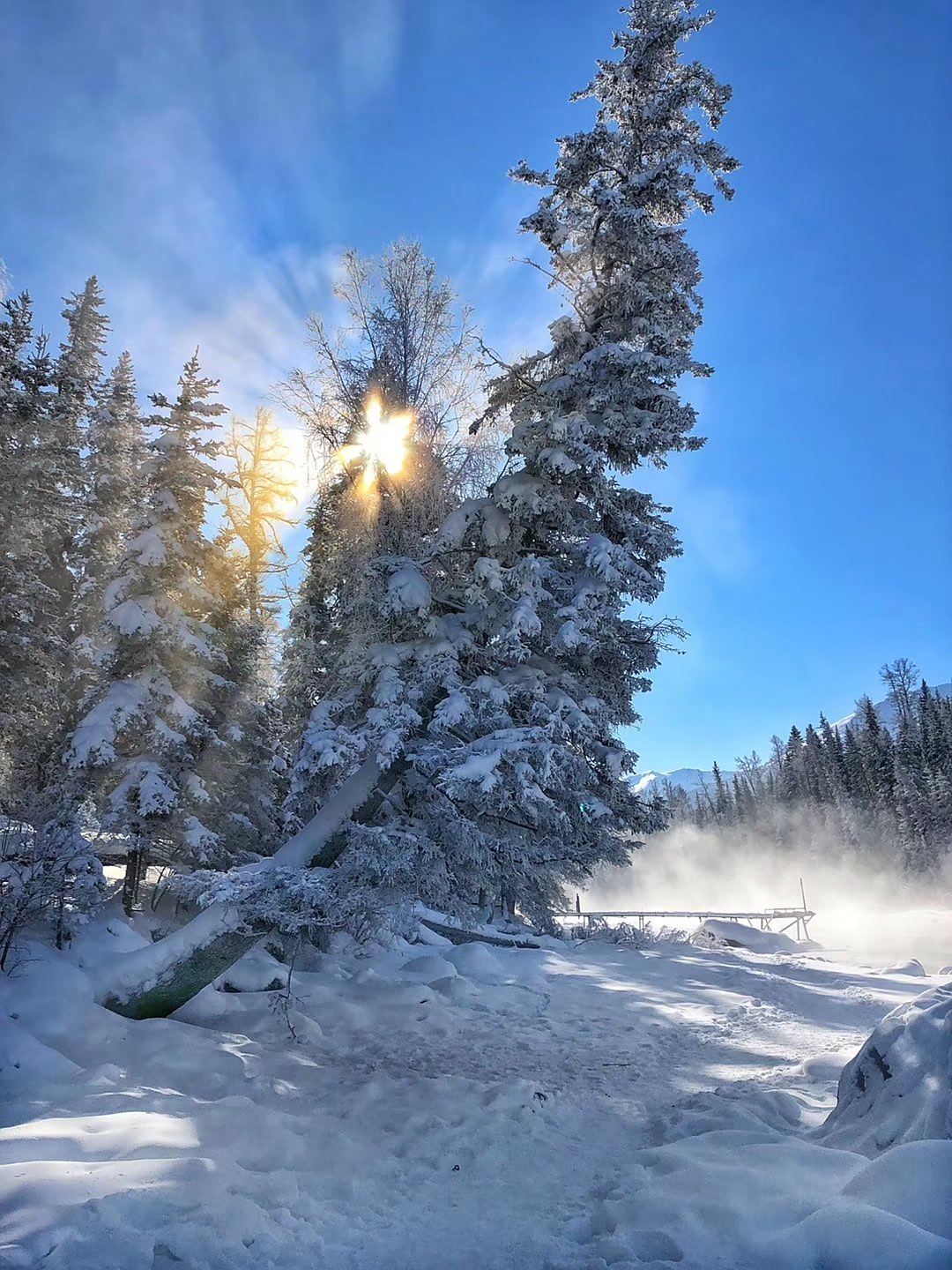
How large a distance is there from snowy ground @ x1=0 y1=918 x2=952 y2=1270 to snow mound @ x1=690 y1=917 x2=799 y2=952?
988cm

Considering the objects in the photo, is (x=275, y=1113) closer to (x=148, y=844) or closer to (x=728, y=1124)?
(x=728, y=1124)

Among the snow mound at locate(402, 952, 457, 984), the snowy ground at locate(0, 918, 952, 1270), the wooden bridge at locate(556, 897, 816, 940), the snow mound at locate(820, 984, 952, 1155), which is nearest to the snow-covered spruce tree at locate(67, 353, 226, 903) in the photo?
the snowy ground at locate(0, 918, 952, 1270)

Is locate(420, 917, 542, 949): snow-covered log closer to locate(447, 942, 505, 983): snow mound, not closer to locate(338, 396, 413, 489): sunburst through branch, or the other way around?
locate(447, 942, 505, 983): snow mound

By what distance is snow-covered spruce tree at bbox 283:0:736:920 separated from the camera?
767 cm

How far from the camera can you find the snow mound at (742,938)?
18859 millimetres

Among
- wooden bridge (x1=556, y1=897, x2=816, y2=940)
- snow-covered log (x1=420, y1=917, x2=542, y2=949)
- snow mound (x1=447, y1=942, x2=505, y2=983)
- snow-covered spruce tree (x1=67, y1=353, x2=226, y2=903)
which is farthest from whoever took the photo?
wooden bridge (x1=556, y1=897, x2=816, y2=940)

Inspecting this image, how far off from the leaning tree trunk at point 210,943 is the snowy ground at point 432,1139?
0.41 m

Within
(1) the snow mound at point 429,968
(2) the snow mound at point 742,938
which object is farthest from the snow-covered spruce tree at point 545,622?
(2) the snow mound at point 742,938

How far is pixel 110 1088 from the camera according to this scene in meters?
5.45

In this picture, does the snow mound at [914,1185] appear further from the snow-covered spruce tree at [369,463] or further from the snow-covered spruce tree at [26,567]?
the snow-covered spruce tree at [26,567]

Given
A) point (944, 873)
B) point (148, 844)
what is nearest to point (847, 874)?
point (944, 873)

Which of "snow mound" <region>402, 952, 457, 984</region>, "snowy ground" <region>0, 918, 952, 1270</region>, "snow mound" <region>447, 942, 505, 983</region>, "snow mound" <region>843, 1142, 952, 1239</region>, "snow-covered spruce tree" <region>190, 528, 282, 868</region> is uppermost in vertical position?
"snow-covered spruce tree" <region>190, 528, 282, 868</region>

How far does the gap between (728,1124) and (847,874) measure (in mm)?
77904

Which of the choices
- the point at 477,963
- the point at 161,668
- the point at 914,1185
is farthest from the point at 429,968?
the point at 914,1185
